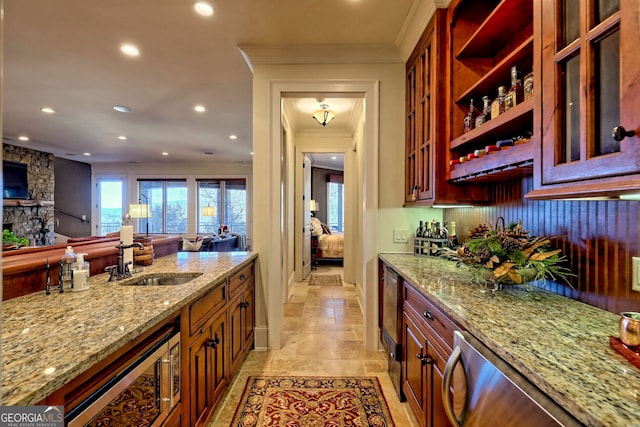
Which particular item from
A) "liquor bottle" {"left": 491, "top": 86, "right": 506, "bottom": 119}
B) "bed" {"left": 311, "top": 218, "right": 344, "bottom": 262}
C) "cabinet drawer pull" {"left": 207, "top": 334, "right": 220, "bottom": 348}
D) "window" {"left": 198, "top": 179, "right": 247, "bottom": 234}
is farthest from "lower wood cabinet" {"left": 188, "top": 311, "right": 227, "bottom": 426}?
"window" {"left": 198, "top": 179, "right": 247, "bottom": 234}

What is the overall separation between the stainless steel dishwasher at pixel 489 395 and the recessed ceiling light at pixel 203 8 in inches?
99.1

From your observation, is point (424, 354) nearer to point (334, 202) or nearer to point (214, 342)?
point (214, 342)

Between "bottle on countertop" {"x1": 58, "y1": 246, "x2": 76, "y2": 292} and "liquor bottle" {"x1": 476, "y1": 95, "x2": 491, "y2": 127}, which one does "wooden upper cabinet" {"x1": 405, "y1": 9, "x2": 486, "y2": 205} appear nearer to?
"liquor bottle" {"x1": 476, "y1": 95, "x2": 491, "y2": 127}

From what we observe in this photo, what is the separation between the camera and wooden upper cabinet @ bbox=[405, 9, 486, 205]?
209cm

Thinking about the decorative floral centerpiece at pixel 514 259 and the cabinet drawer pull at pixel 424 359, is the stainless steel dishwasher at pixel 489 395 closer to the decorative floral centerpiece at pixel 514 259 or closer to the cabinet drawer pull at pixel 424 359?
the cabinet drawer pull at pixel 424 359

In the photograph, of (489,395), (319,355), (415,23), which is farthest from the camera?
(319,355)

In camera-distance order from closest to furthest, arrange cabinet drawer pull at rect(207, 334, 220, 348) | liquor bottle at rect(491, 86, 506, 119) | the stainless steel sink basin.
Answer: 1. liquor bottle at rect(491, 86, 506, 119)
2. cabinet drawer pull at rect(207, 334, 220, 348)
3. the stainless steel sink basin

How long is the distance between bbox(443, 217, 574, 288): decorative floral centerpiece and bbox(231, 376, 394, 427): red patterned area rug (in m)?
1.13

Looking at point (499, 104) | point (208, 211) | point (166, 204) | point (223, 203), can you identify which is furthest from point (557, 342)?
point (166, 204)

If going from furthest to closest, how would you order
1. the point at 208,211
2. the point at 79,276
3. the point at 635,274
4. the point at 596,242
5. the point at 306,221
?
the point at 208,211 < the point at 306,221 < the point at 79,276 < the point at 596,242 < the point at 635,274

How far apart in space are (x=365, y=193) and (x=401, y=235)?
499mm

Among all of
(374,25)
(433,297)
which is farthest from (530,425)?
(374,25)

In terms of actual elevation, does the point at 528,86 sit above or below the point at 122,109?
below

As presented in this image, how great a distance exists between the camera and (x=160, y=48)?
2721 millimetres
